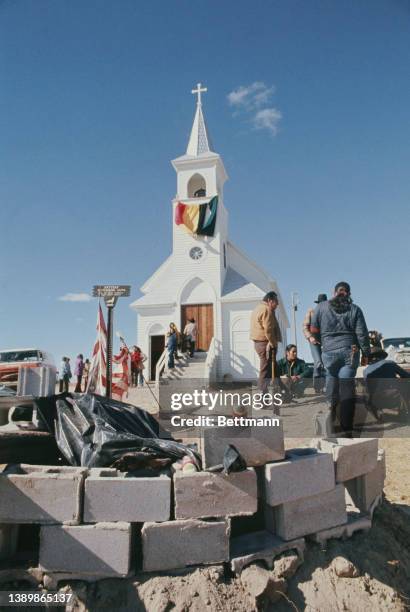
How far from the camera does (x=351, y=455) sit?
14.0ft

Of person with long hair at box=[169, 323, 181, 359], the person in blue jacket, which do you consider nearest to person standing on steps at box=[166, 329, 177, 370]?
the person in blue jacket

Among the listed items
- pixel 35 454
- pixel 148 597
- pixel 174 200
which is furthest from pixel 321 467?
pixel 174 200

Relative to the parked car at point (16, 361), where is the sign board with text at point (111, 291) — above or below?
above

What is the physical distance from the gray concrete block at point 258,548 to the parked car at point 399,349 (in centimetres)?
1426

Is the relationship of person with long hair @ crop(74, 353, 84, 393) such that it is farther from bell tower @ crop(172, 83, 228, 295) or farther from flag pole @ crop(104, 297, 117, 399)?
flag pole @ crop(104, 297, 117, 399)

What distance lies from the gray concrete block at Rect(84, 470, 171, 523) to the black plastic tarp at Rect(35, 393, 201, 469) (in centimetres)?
43

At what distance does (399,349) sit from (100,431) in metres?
16.7

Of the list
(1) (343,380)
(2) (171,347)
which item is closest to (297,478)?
(1) (343,380)

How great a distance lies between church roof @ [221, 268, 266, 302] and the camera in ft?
68.0

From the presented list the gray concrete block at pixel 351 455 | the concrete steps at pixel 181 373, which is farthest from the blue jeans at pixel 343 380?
the concrete steps at pixel 181 373

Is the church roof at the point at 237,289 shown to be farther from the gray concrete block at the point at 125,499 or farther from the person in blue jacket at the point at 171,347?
the gray concrete block at the point at 125,499

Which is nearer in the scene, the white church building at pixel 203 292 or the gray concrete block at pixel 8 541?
the gray concrete block at pixel 8 541

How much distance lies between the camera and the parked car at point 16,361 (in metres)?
16.1

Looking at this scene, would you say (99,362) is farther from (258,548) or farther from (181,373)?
(181,373)
